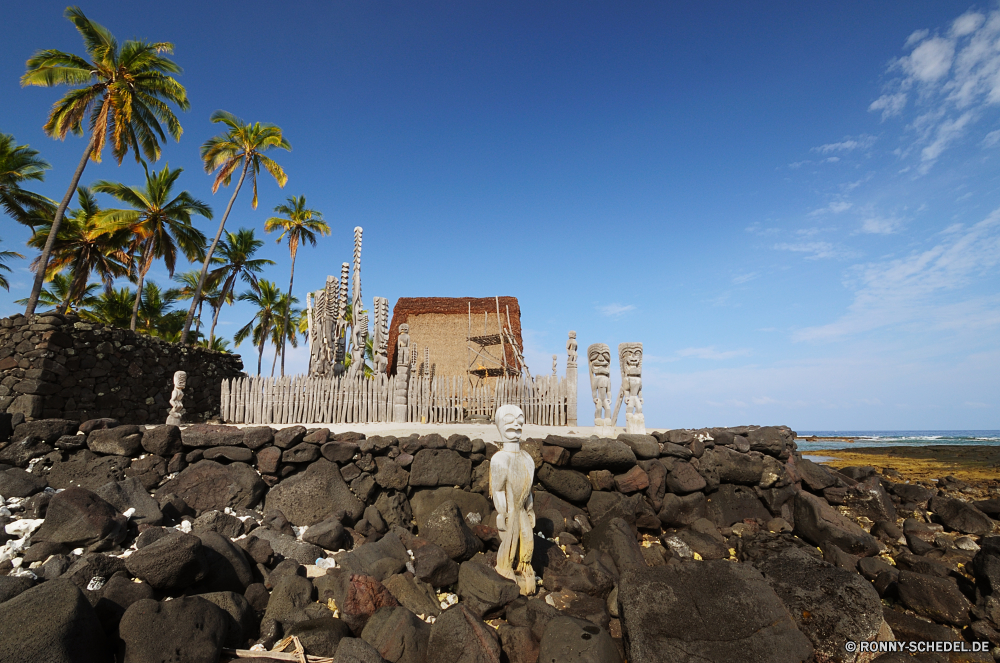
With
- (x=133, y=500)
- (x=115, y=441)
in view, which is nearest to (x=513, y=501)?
(x=133, y=500)

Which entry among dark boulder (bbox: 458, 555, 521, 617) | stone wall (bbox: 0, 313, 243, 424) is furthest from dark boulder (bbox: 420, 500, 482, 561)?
stone wall (bbox: 0, 313, 243, 424)

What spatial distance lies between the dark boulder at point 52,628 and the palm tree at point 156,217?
20.3m

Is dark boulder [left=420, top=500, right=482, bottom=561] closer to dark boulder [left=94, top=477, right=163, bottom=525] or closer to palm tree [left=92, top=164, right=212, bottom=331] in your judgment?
dark boulder [left=94, top=477, right=163, bottom=525]

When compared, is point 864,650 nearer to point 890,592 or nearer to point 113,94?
point 890,592

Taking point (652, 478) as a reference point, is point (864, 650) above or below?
below

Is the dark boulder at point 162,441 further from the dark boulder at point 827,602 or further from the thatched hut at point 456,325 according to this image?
the thatched hut at point 456,325

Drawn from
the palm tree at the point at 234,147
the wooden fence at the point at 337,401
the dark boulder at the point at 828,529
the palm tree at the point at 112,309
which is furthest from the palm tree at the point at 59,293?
the dark boulder at the point at 828,529

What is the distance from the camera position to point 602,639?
12.8 ft

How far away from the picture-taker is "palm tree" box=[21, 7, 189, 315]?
15.1m

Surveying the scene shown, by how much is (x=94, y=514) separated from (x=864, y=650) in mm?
7790

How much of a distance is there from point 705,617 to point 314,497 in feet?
16.9

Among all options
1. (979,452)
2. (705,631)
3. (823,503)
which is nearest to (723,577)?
(705,631)

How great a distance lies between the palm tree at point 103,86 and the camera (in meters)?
15.1

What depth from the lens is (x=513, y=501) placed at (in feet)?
16.6
